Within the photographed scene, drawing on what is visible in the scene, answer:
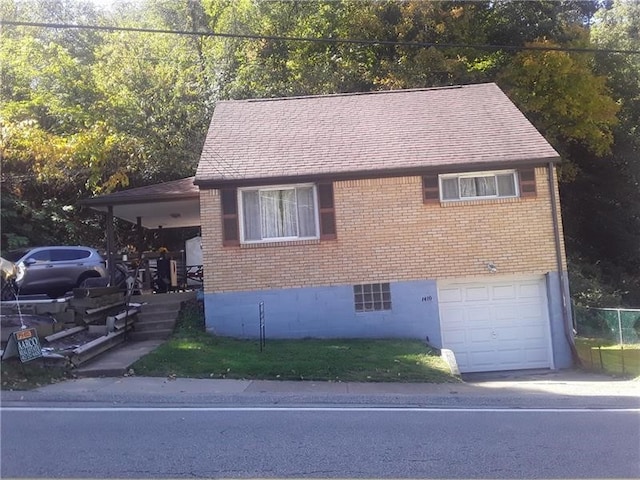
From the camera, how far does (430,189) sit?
15.4 m

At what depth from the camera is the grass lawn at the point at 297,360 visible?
11.5m

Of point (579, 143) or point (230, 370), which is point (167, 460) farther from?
point (579, 143)

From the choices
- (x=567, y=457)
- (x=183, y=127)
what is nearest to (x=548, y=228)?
(x=567, y=457)

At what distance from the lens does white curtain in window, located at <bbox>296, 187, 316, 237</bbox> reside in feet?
50.7

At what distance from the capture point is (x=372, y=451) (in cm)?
646

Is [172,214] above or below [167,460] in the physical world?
above

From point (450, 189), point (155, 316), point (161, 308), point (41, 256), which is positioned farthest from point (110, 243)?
point (450, 189)

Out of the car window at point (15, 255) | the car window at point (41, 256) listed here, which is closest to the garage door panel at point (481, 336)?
the car window at point (41, 256)

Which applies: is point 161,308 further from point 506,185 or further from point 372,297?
point 506,185

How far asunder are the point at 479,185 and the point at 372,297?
12.1ft

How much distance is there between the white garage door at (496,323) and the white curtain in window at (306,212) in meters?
3.32

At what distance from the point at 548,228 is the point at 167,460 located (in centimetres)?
1176

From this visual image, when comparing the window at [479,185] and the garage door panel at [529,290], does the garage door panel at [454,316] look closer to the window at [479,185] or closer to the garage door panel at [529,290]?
the garage door panel at [529,290]

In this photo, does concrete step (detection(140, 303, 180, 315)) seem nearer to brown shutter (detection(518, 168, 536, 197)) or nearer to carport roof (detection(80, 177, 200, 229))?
carport roof (detection(80, 177, 200, 229))
